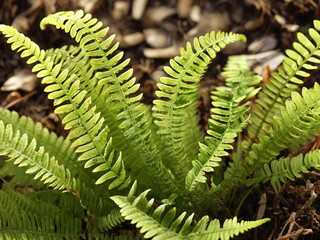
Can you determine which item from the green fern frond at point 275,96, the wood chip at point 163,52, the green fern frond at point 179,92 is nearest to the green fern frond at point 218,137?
the green fern frond at point 179,92

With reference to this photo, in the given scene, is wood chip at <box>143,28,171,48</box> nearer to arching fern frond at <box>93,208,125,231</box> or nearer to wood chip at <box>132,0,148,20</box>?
wood chip at <box>132,0,148,20</box>

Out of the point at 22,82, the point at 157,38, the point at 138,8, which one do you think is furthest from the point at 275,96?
the point at 22,82

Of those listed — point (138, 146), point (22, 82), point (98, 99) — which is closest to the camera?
point (138, 146)

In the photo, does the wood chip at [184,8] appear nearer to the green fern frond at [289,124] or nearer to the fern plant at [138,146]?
the fern plant at [138,146]

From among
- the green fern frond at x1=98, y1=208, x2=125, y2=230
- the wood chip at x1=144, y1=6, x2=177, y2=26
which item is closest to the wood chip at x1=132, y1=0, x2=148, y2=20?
the wood chip at x1=144, y1=6, x2=177, y2=26

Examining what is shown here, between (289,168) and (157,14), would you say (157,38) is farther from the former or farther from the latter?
(289,168)

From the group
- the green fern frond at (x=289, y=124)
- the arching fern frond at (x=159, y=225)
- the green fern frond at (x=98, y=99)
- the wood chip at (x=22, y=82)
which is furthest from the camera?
the wood chip at (x=22, y=82)

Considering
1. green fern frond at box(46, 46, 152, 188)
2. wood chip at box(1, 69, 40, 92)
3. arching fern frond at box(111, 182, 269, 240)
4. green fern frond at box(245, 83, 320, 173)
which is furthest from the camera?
wood chip at box(1, 69, 40, 92)

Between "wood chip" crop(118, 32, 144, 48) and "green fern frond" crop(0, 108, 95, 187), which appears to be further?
"wood chip" crop(118, 32, 144, 48)
